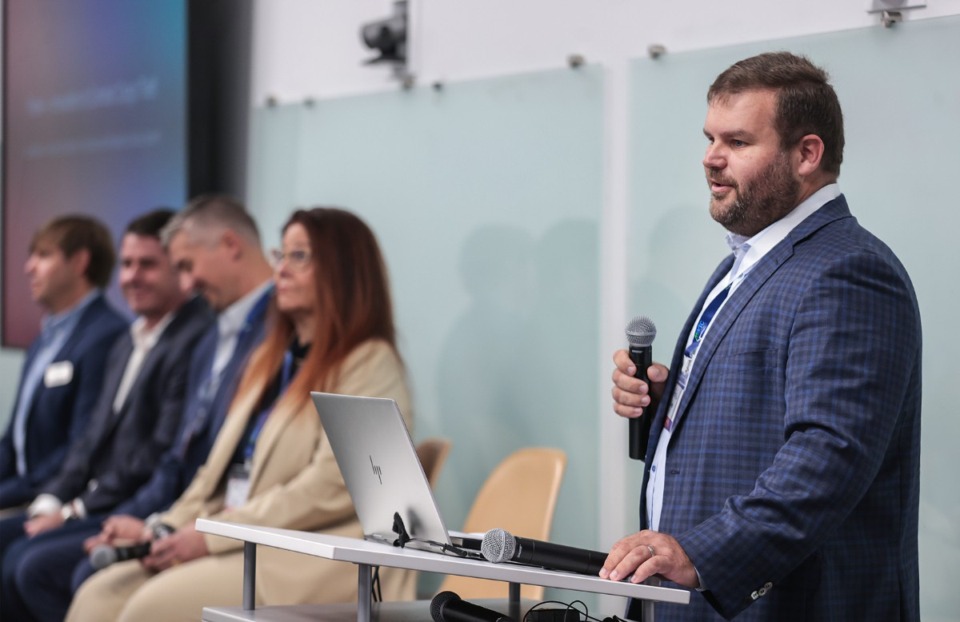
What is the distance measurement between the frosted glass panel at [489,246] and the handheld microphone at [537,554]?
1974mm

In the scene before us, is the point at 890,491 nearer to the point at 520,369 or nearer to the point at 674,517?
the point at 674,517

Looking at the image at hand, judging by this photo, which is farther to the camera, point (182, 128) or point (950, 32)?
point (182, 128)

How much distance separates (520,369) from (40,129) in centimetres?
369

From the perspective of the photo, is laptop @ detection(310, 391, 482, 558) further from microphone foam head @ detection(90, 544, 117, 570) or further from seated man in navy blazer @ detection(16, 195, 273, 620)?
seated man in navy blazer @ detection(16, 195, 273, 620)

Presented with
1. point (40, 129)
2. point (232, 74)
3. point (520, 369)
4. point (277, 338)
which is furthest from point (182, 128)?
point (520, 369)

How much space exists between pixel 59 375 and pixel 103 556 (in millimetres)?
1737

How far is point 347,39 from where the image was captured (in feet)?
17.2

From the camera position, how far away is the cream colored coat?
3.70 m

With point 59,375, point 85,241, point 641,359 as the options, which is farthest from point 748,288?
point 85,241

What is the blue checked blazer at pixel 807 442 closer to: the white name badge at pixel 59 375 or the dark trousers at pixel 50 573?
the dark trousers at pixel 50 573

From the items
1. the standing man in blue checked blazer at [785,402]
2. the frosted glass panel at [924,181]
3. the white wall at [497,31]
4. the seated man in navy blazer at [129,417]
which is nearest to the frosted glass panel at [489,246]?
the white wall at [497,31]

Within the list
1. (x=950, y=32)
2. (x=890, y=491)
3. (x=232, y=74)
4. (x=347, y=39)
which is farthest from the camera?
(x=232, y=74)

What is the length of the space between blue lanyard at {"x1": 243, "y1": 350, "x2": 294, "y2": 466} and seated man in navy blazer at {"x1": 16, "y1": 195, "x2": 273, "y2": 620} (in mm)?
356

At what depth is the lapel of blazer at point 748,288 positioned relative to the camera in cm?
238
